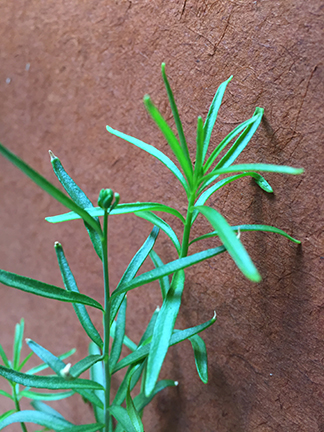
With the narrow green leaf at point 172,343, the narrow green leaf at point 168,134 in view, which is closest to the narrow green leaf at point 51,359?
the narrow green leaf at point 172,343

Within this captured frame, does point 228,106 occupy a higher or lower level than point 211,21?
lower

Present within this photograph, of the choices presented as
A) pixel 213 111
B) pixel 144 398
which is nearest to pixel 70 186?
pixel 213 111

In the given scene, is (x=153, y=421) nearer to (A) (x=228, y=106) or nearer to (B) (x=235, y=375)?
(B) (x=235, y=375)

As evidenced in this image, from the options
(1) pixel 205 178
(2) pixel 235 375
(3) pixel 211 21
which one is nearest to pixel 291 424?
(2) pixel 235 375

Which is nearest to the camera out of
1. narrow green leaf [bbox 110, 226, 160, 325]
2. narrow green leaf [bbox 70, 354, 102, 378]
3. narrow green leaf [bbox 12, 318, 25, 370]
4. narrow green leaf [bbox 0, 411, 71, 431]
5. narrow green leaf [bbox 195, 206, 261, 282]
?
narrow green leaf [bbox 195, 206, 261, 282]

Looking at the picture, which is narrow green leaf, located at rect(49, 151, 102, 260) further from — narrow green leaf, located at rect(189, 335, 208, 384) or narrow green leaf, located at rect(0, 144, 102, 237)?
narrow green leaf, located at rect(189, 335, 208, 384)

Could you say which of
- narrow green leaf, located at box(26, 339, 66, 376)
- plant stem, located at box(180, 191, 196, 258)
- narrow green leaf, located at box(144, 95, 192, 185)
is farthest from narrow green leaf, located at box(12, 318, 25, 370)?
narrow green leaf, located at box(144, 95, 192, 185)

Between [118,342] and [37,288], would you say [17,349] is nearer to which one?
[118,342]
